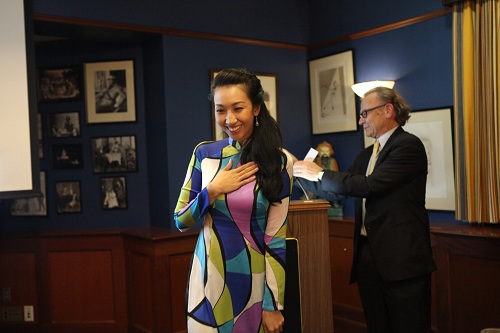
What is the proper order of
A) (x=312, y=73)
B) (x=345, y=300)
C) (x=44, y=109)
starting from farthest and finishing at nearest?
(x=312, y=73) < (x=44, y=109) < (x=345, y=300)

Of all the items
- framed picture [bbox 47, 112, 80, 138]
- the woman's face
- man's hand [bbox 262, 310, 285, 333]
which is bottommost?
man's hand [bbox 262, 310, 285, 333]

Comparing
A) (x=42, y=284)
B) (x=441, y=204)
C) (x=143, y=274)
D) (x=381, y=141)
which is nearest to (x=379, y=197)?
(x=381, y=141)

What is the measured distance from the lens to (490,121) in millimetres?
3240

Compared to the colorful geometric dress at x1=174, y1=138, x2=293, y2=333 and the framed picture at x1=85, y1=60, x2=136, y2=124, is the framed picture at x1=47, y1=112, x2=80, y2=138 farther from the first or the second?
the colorful geometric dress at x1=174, y1=138, x2=293, y2=333

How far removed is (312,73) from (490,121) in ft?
5.93

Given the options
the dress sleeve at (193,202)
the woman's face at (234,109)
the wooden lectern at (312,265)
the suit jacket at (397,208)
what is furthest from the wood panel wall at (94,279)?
the woman's face at (234,109)

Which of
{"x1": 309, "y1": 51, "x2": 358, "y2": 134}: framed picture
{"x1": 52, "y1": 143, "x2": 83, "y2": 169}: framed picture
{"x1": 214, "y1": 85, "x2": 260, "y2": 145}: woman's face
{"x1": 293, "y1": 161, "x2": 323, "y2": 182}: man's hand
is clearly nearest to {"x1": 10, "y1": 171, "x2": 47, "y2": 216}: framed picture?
{"x1": 52, "y1": 143, "x2": 83, "y2": 169}: framed picture

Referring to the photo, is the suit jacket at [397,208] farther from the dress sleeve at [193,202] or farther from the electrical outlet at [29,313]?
the electrical outlet at [29,313]

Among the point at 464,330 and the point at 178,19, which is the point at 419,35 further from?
the point at 464,330

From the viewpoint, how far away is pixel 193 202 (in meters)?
1.68

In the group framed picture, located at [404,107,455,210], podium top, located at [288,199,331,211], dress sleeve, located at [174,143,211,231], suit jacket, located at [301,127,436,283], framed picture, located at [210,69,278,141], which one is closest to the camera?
dress sleeve, located at [174,143,211,231]

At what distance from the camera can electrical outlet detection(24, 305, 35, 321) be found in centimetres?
399

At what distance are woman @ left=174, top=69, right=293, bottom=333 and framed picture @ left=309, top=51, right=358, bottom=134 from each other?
2.72m

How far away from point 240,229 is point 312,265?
74cm
